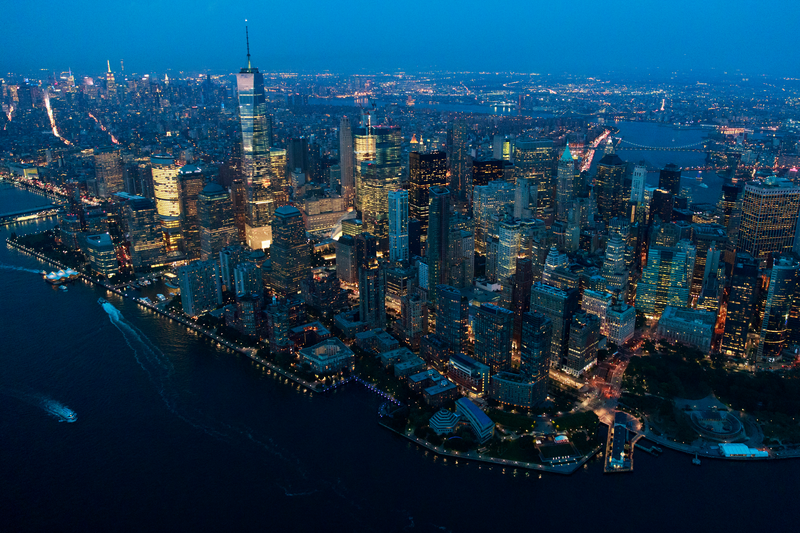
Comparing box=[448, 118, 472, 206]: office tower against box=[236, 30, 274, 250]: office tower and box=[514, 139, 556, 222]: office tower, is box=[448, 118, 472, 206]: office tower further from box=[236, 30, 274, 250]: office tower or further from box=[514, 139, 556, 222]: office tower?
box=[236, 30, 274, 250]: office tower

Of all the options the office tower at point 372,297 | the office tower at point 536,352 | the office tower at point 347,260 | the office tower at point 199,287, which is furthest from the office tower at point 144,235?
the office tower at point 536,352

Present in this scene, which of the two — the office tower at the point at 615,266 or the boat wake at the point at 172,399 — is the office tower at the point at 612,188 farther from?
the boat wake at the point at 172,399

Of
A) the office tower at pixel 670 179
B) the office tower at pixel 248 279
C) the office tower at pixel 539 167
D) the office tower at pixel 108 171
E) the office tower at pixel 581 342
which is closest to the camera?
the office tower at pixel 581 342

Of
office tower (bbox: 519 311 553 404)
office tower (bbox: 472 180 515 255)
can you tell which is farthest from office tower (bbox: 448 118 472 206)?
office tower (bbox: 519 311 553 404)

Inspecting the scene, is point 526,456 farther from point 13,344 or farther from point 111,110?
point 111,110

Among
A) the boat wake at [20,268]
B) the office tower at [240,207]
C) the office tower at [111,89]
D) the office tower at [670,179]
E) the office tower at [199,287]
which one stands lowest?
the boat wake at [20,268]

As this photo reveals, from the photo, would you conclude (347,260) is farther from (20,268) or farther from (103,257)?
(20,268)

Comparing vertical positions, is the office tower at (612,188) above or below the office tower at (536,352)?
above

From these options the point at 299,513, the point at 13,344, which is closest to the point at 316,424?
the point at 299,513
